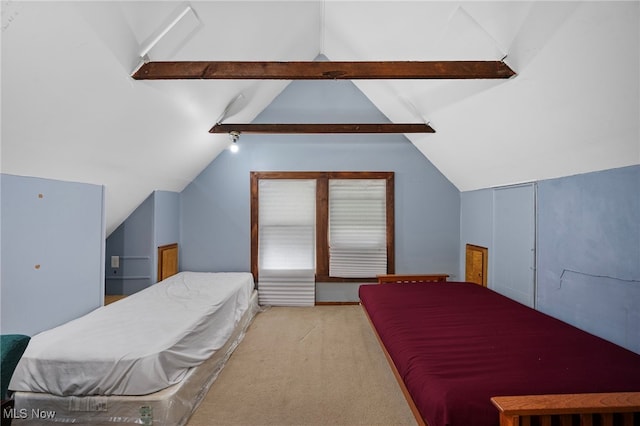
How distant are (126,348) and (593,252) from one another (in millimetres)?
3239

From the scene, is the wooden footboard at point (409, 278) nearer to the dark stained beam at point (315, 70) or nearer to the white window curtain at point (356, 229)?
the white window curtain at point (356, 229)

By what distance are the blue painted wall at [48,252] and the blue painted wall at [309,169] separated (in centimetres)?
177

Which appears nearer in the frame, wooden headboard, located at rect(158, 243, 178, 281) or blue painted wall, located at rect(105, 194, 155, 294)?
blue painted wall, located at rect(105, 194, 155, 294)

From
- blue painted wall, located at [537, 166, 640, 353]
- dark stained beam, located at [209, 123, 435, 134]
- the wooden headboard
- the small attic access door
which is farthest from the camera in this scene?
the wooden headboard

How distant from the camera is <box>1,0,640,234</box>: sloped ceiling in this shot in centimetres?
172

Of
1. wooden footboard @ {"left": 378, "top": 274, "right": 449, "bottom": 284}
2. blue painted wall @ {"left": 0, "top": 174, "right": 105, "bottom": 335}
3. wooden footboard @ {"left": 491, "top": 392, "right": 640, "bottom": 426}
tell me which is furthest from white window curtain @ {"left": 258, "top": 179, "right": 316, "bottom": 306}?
wooden footboard @ {"left": 491, "top": 392, "right": 640, "bottom": 426}

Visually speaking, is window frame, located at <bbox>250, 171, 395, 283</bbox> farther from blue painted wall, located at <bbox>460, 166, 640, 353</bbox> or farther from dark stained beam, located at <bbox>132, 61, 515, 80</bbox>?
dark stained beam, located at <bbox>132, 61, 515, 80</bbox>

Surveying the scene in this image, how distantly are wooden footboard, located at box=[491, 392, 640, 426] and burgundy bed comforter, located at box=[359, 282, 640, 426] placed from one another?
0.12 m

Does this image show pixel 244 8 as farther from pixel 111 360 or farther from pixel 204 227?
pixel 204 227

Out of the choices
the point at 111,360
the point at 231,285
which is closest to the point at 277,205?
the point at 231,285

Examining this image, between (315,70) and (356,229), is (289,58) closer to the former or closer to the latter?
(315,70)

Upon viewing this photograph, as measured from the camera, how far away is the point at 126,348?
210cm

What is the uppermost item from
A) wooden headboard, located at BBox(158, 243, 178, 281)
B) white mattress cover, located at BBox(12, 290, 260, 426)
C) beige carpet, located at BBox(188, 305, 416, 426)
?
wooden headboard, located at BBox(158, 243, 178, 281)

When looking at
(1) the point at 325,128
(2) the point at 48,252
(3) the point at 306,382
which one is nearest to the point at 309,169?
(1) the point at 325,128
